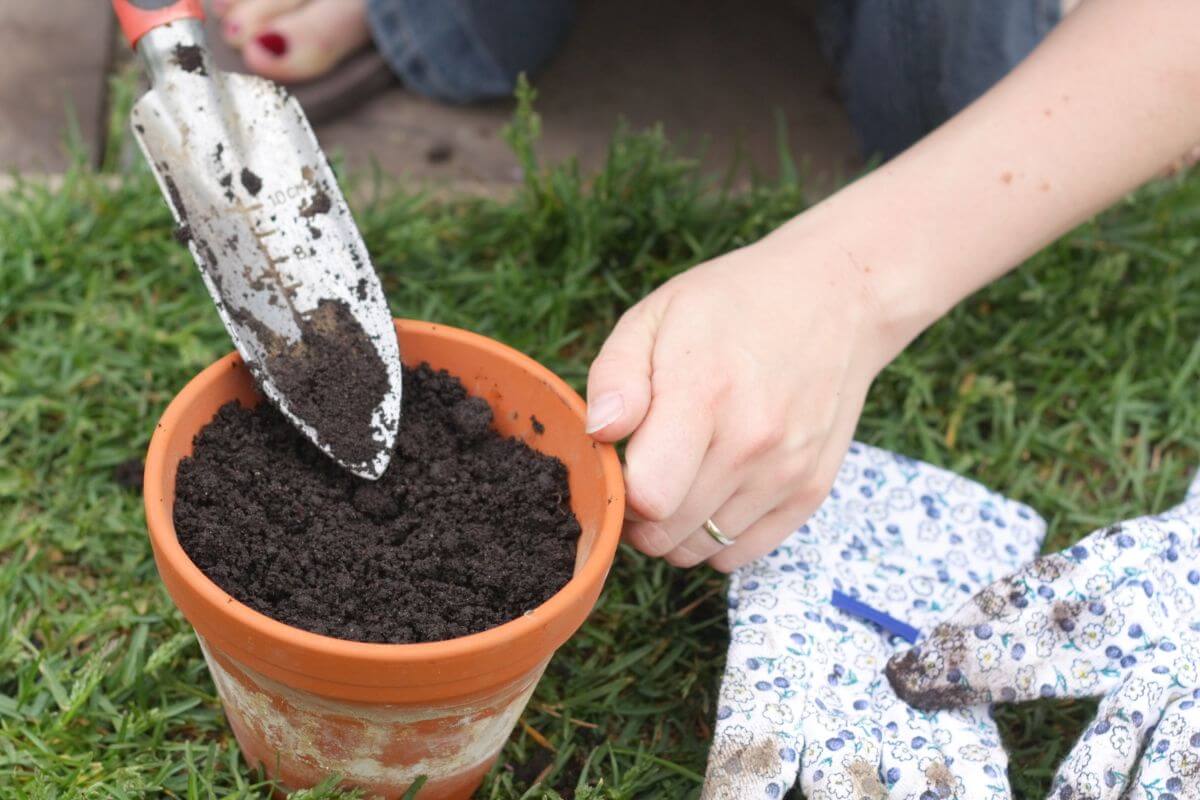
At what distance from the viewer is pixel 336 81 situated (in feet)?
8.05

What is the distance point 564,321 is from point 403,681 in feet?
3.10

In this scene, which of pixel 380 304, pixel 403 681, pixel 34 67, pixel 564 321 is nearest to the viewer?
pixel 403 681

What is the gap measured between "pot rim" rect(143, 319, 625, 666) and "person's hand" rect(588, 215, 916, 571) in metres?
0.05

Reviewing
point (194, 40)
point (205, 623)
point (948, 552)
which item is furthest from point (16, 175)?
point (948, 552)

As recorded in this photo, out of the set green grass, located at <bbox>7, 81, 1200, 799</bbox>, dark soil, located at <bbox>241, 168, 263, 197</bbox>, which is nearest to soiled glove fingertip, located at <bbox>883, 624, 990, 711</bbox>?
green grass, located at <bbox>7, 81, 1200, 799</bbox>

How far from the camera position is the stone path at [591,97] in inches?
94.2

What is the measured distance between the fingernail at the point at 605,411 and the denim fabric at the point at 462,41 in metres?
1.38

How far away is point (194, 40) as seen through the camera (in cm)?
137

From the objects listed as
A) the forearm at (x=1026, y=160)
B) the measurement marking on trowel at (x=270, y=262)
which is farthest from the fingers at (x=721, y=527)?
the measurement marking on trowel at (x=270, y=262)

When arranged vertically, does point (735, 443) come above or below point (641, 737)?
above

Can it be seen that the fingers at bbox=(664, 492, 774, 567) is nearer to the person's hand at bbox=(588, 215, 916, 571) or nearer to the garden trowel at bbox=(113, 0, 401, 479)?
the person's hand at bbox=(588, 215, 916, 571)

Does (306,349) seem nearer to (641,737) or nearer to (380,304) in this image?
(380,304)

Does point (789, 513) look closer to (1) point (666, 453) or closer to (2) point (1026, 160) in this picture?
(1) point (666, 453)

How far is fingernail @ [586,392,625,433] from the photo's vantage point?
126cm
